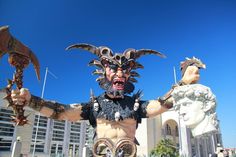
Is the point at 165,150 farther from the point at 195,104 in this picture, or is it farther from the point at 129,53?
the point at 195,104

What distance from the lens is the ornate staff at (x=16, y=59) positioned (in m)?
2.61

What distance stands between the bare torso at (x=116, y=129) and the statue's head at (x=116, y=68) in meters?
0.36

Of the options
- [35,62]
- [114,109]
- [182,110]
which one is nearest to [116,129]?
[114,109]

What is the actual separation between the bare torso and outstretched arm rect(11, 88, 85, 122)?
1.23 ft

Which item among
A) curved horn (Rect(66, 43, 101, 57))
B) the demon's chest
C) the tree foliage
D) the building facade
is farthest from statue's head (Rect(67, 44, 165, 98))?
the tree foliage

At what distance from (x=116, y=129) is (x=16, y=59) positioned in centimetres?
150

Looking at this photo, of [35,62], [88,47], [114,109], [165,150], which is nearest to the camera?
[35,62]

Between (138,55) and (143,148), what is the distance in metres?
30.7

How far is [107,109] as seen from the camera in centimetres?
323

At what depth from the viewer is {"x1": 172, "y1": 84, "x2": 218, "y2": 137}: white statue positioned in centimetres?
225

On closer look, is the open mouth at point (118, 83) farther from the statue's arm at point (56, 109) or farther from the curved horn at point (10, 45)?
the curved horn at point (10, 45)

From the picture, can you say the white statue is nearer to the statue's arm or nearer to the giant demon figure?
the giant demon figure

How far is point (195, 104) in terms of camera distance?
2.36 m

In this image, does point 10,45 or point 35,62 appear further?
point 35,62
